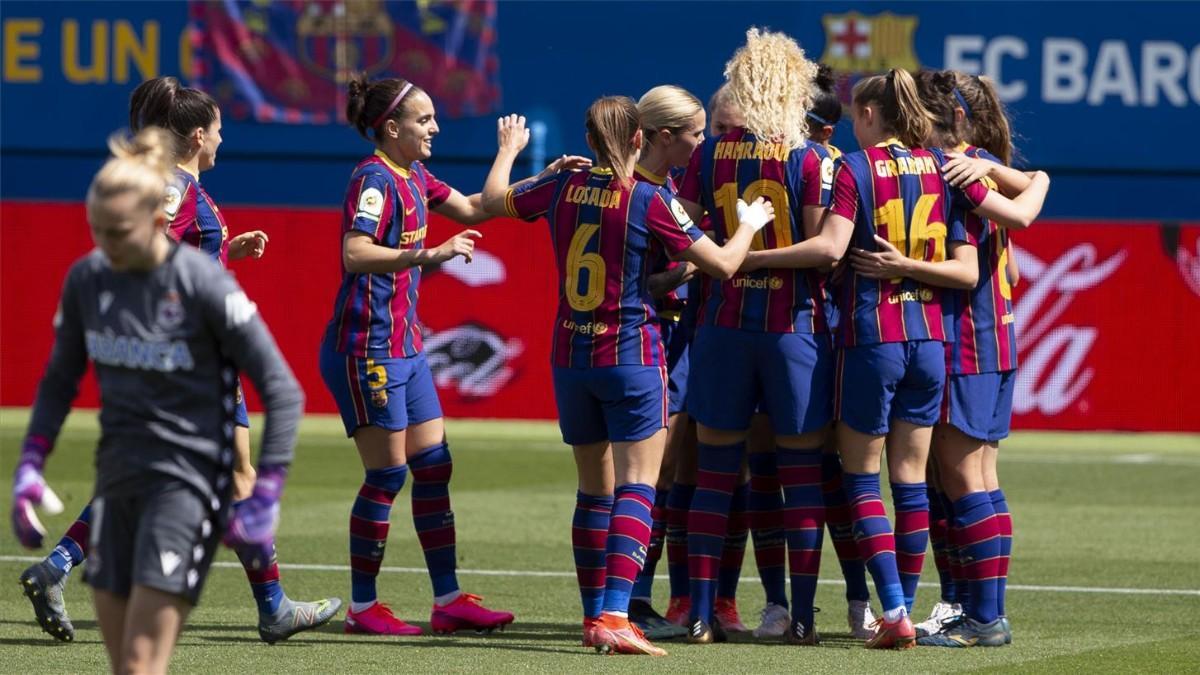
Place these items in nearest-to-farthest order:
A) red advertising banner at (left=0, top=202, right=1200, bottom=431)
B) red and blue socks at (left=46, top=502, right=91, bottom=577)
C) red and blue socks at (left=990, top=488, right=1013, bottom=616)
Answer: red and blue socks at (left=46, top=502, right=91, bottom=577), red and blue socks at (left=990, top=488, right=1013, bottom=616), red advertising banner at (left=0, top=202, right=1200, bottom=431)

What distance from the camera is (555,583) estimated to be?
910 centimetres

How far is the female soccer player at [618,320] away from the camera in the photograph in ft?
22.5

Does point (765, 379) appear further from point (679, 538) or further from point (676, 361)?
point (679, 538)

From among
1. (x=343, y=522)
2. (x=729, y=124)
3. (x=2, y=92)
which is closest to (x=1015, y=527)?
(x=343, y=522)

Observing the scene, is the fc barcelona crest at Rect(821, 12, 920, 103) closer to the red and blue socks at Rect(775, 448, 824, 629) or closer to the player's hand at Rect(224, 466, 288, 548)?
the red and blue socks at Rect(775, 448, 824, 629)

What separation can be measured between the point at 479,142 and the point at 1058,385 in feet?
36.8

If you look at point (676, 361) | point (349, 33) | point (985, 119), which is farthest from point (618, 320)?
point (349, 33)

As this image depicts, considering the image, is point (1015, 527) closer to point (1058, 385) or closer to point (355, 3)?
point (1058, 385)

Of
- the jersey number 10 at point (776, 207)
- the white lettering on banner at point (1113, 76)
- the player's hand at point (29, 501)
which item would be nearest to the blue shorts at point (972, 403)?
the jersey number 10 at point (776, 207)

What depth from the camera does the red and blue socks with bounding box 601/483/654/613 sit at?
6.90m

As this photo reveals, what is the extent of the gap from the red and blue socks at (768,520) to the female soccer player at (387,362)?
102 cm

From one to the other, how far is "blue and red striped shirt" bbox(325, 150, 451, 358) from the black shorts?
2613 mm

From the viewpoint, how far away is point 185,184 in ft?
23.2

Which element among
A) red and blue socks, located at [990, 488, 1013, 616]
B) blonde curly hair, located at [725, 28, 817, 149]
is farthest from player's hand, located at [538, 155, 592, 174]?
red and blue socks, located at [990, 488, 1013, 616]
